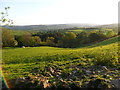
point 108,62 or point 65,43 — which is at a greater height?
point 108,62

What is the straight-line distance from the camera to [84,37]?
7512cm

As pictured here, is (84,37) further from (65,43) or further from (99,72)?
(99,72)

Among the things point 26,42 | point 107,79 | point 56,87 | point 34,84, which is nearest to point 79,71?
point 107,79

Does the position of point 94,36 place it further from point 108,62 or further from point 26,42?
point 108,62

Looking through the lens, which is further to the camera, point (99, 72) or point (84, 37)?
point (84, 37)

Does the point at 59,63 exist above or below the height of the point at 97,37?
above

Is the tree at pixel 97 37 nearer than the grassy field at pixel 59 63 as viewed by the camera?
No

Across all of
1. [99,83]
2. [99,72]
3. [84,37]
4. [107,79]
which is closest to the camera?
[99,83]

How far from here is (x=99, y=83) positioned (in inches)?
272

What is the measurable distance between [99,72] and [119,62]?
2792mm

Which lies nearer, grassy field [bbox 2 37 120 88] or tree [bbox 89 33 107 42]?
grassy field [bbox 2 37 120 88]

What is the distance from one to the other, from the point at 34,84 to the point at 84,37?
70.0m

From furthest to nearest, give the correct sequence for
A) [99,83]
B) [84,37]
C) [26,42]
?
[84,37] → [26,42] → [99,83]

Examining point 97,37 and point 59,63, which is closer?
point 59,63
